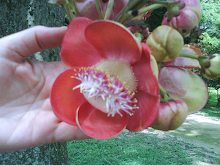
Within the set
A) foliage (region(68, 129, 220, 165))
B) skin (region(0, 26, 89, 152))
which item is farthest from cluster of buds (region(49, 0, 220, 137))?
foliage (region(68, 129, 220, 165))

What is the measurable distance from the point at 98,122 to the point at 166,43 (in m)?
0.28

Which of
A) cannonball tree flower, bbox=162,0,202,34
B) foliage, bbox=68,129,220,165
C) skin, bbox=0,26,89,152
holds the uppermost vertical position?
cannonball tree flower, bbox=162,0,202,34

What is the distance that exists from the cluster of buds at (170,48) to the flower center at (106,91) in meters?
0.01

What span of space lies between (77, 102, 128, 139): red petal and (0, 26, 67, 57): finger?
305mm

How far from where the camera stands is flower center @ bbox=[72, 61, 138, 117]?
1.72 ft

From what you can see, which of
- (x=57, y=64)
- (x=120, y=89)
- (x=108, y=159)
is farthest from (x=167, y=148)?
(x=120, y=89)

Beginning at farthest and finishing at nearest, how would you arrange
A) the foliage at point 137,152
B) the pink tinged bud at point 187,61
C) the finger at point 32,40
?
the foliage at point 137,152, the finger at point 32,40, the pink tinged bud at point 187,61

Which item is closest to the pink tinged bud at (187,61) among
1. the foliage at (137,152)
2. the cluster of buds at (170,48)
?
the cluster of buds at (170,48)

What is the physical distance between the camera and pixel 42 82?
882 millimetres

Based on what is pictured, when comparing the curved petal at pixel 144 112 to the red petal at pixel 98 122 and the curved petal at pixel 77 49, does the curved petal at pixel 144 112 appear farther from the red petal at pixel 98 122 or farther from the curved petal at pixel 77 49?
the curved petal at pixel 77 49

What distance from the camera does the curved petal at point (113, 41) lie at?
470 millimetres

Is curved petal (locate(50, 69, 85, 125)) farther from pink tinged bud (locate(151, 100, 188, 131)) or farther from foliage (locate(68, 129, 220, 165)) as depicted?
foliage (locate(68, 129, 220, 165))

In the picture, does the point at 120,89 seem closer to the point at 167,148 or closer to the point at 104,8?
the point at 104,8

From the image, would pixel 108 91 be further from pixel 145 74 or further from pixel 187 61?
pixel 187 61
